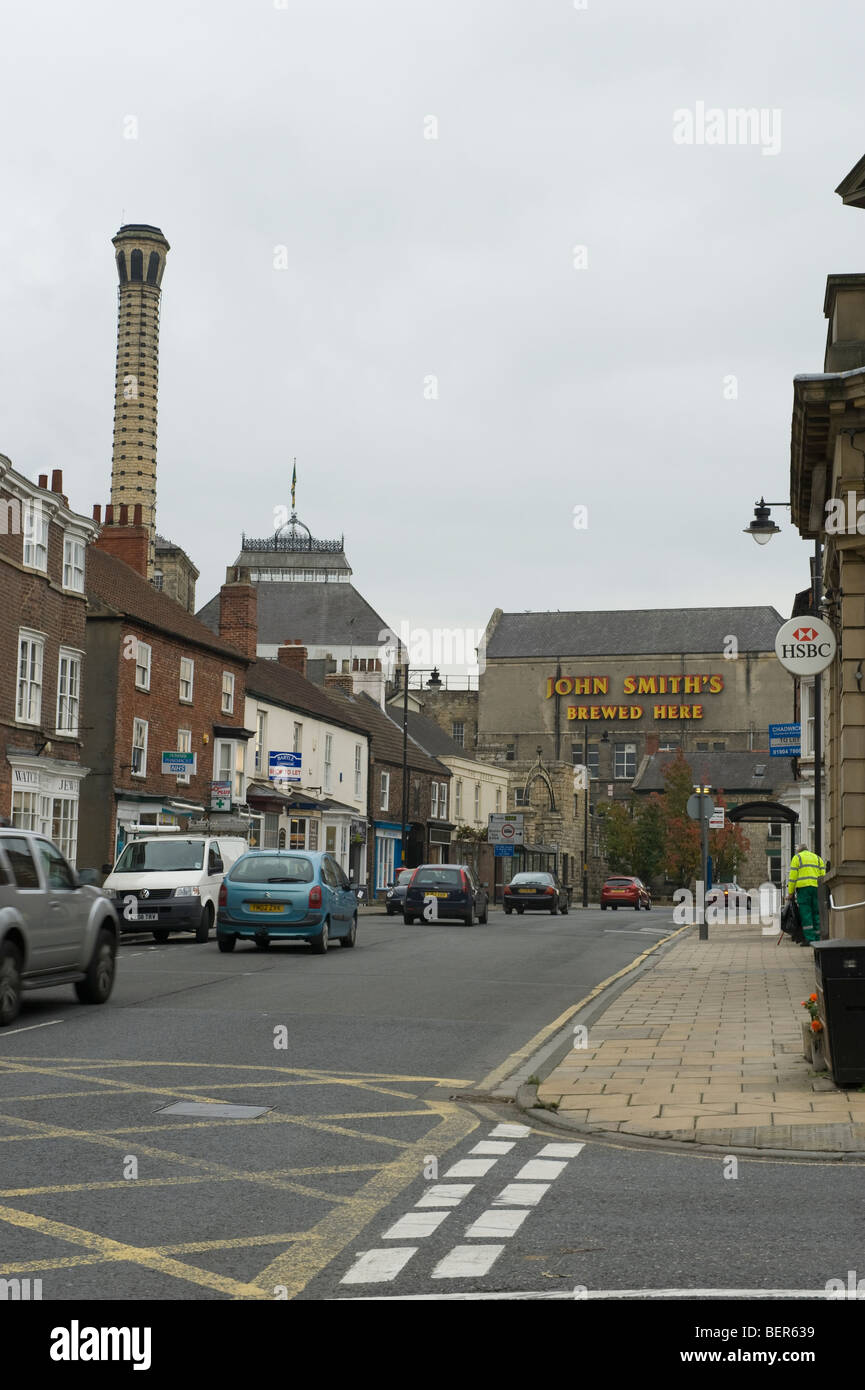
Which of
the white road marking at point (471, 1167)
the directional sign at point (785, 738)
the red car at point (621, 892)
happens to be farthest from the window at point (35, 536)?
the red car at point (621, 892)

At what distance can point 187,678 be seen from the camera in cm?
4400

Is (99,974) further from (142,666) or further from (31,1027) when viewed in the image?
(142,666)

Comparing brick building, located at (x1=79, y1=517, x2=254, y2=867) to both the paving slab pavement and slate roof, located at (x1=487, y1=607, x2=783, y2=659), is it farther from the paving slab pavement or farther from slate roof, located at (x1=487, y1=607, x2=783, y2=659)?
slate roof, located at (x1=487, y1=607, x2=783, y2=659)

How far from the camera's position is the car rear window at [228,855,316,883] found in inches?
939

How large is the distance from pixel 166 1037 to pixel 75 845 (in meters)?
25.6

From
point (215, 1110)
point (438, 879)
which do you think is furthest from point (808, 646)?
point (438, 879)

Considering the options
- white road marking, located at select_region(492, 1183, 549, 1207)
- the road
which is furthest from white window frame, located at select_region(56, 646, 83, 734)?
white road marking, located at select_region(492, 1183, 549, 1207)

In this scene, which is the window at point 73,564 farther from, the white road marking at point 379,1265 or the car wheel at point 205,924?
the white road marking at point 379,1265

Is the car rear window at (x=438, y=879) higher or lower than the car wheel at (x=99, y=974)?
higher

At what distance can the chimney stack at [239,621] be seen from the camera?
49.7 meters

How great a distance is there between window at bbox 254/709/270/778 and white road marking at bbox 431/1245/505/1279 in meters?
44.1

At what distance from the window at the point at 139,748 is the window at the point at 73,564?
4.42 m

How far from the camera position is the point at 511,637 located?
100 m
